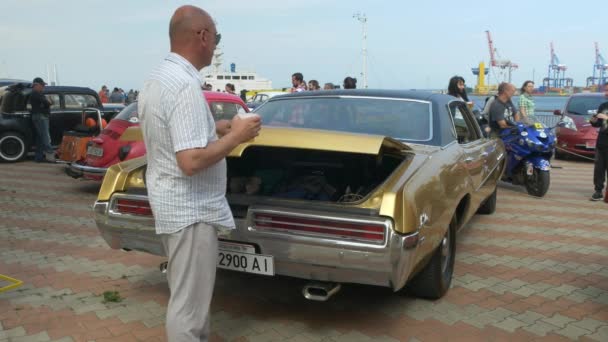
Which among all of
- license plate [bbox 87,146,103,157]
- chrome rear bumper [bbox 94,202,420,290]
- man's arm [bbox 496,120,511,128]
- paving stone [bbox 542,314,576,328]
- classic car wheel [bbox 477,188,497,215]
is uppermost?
man's arm [bbox 496,120,511,128]

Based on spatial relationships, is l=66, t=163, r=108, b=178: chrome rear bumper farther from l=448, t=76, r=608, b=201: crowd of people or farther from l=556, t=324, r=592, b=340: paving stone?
l=556, t=324, r=592, b=340: paving stone

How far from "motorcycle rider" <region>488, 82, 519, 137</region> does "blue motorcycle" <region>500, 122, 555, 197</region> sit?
136 millimetres

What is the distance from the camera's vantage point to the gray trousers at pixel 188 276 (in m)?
2.16

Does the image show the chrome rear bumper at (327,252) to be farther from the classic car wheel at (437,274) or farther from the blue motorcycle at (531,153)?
the blue motorcycle at (531,153)

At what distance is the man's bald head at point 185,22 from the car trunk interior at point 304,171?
5.58 ft

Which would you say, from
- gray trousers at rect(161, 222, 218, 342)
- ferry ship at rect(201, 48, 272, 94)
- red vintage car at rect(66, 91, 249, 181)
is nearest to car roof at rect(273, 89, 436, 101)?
gray trousers at rect(161, 222, 218, 342)

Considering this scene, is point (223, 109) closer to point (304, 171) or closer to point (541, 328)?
point (304, 171)

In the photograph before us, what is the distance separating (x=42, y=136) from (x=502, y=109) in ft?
29.9

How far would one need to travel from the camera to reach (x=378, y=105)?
14.5 feet

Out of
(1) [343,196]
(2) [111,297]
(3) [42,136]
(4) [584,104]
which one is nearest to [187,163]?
(1) [343,196]

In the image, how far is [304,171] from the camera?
412 cm

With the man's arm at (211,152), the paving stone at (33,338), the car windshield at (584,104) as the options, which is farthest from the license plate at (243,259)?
the car windshield at (584,104)

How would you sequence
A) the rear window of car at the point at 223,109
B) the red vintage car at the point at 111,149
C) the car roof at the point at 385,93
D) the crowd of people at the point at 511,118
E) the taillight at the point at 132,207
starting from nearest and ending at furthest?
the taillight at the point at 132,207 < the car roof at the point at 385,93 < the crowd of people at the point at 511,118 < the red vintage car at the point at 111,149 < the rear window of car at the point at 223,109

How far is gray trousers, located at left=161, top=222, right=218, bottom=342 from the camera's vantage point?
2164mm
